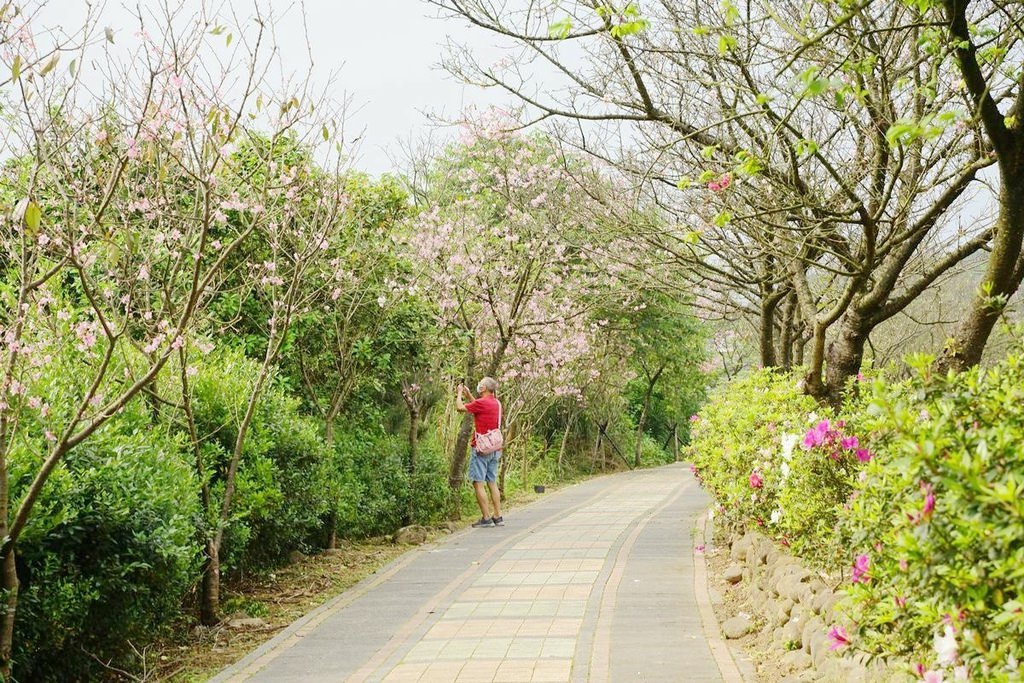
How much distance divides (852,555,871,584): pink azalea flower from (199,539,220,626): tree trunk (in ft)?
17.6

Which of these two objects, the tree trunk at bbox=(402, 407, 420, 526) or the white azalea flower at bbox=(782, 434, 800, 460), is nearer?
the white azalea flower at bbox=(782, 434, 800, 460)

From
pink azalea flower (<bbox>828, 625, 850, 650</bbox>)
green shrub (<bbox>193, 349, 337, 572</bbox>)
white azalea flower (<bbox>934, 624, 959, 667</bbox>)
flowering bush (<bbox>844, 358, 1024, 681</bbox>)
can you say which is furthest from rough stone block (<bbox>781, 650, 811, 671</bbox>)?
green shrub (<bbox>193, 349, 337, 572</bbox>)

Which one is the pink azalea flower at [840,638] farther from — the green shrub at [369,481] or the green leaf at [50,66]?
the green shrub at [369,481]

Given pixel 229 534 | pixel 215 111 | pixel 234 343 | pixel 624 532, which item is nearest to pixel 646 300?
pixel 624 532

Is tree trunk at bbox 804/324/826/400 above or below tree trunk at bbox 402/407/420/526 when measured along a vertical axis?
above

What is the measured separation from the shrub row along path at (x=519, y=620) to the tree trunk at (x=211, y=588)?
0.63 metres

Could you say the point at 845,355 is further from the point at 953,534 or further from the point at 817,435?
the point at 953,534

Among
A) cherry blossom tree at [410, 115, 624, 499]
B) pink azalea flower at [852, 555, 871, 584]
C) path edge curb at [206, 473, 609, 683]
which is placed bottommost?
path edge curb at [206, 473, 609, 683]

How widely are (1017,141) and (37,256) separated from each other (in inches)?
226

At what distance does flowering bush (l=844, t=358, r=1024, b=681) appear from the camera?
266 centimetres

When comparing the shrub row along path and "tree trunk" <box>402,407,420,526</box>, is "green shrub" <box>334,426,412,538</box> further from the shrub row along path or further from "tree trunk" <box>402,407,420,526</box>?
the shrub row along path

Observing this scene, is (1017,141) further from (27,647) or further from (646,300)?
(646,300)

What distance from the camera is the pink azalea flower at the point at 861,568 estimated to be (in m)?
3.88

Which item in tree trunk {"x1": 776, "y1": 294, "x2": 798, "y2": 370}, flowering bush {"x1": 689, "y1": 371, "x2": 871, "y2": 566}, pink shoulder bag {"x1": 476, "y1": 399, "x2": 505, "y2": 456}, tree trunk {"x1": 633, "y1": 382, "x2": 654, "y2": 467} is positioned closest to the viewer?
flowering bush {"x1": 689, "y1": 371, "x2": 871, "y2": 566}
